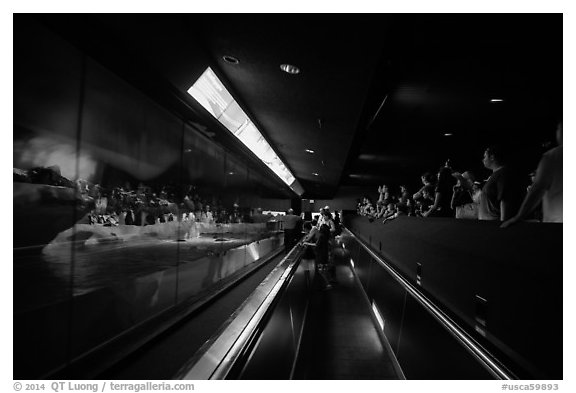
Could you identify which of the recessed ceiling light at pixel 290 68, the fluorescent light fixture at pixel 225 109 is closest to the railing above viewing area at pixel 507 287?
the recessed ceiling light at pixel 290 68

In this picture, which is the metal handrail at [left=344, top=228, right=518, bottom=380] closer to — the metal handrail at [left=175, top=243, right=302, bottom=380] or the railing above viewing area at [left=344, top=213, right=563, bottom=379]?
the railing above viewing area at [left=344, top=213, right=563, bottom=379]

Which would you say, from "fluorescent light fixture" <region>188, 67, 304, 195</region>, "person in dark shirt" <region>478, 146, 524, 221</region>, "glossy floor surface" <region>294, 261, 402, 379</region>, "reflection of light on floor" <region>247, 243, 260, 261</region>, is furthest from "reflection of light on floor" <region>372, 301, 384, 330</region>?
"fluorescent light fixture" <region>188, 67, 304, 195</region>

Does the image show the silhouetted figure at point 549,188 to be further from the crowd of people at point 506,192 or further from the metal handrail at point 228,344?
the metal handrail at point 228,344

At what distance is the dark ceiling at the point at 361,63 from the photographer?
7.93 ft

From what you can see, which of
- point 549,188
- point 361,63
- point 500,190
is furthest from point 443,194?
point 549,188

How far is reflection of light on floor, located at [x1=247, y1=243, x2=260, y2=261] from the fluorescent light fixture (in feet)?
8.13

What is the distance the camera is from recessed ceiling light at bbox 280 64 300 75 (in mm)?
3307

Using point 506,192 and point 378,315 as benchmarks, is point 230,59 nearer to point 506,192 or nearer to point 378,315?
point 506,192

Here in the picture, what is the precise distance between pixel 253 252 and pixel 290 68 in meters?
5.75

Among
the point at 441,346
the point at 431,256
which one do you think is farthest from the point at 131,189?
the point at 431,256

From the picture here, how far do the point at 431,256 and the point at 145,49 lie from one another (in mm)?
3553

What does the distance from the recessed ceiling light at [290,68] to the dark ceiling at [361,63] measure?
0.09m

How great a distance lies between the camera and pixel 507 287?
71.3 inches

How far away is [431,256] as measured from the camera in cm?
324
